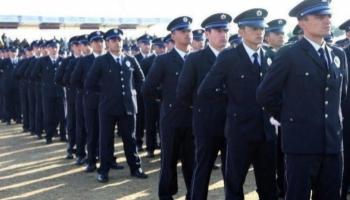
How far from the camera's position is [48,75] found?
12648 mm

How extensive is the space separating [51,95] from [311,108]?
30.5ft

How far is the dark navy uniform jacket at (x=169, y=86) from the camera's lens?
21.0 ft

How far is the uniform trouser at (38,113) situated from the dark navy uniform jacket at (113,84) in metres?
5.77

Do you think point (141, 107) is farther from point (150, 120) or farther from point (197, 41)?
point (197, 41)

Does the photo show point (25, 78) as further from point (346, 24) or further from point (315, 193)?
point (315, 193)

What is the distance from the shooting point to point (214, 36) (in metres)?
5.77

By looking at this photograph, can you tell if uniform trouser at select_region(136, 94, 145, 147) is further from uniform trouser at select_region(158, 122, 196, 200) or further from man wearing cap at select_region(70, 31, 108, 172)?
uniform trouser at select_region(158, 122, 196, 200)

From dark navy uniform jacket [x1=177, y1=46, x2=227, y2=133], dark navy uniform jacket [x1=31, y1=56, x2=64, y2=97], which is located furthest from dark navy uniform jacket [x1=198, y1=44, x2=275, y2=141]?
dark navy uniform jacket [x1=31, y1=56, x2=64, y2=97]

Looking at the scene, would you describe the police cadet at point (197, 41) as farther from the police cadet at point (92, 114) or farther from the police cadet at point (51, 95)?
the police cadet at point (51, 95)

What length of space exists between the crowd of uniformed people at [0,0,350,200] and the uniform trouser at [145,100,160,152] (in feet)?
0.33

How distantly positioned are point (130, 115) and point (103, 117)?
40 cm

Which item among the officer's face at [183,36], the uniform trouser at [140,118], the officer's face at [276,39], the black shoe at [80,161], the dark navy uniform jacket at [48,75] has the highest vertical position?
the officer's face at [183,36]

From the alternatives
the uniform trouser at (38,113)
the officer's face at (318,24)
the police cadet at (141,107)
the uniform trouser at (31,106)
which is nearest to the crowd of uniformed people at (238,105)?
the officer's face at (318,24)

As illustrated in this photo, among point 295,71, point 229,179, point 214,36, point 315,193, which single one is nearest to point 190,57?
point 214,36
